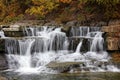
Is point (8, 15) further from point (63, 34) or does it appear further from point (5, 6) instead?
point (63, 34)

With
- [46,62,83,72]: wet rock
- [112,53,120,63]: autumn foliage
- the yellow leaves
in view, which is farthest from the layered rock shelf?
the yellow leaves

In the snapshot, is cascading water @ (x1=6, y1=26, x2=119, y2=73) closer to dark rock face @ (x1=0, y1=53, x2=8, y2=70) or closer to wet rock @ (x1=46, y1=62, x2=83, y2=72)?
dark rock face @ (x1=0, y1=53, x2=8, y2=70)

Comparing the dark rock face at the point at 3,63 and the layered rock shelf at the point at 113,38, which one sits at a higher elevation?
the layered rock shelf at the point at 113,38

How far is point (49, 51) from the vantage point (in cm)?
1894

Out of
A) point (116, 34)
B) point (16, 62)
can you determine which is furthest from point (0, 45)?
point (116, 34)

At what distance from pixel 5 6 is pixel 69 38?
37.6ft

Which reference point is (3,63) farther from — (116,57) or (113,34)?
(113,34)

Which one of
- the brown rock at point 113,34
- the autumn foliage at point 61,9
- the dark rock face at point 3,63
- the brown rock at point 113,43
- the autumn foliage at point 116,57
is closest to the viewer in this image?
the autumn foliage at point 116,57

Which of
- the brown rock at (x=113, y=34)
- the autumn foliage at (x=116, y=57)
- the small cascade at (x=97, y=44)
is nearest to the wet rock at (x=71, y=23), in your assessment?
the small cascade at (x=97, y=44)

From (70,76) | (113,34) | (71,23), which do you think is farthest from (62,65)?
(71,23)

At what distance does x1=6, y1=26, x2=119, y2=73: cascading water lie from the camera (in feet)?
57.2

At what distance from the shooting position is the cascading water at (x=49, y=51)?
687 inches

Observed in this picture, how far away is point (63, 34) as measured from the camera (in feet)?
64.0

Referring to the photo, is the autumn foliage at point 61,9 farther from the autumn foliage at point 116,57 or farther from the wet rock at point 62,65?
the wet rock at point 62,65
